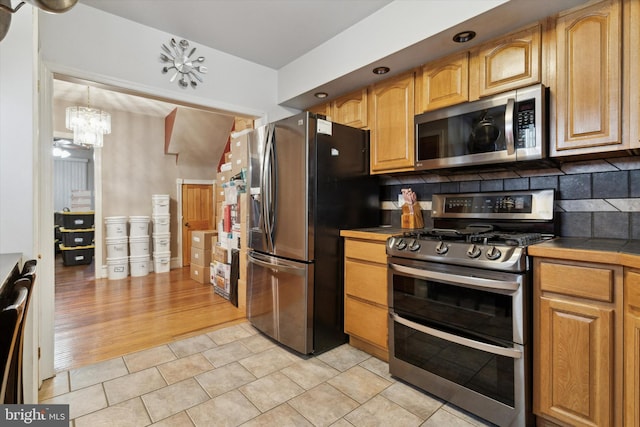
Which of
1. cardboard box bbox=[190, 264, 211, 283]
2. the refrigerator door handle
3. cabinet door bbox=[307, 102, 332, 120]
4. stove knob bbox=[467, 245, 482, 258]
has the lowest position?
cardboard box bbox=[190, 264, 211, 283]

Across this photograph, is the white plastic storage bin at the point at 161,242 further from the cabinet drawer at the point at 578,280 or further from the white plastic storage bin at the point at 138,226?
the cabinet drawer at the point at 578,280

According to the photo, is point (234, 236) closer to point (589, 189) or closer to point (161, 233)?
point (161, 233)

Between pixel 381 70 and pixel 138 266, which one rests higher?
pixel 381 70

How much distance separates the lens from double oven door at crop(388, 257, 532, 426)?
150cm

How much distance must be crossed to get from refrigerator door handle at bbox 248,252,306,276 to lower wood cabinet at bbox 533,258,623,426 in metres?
1.46

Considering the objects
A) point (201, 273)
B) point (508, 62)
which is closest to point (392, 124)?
point (508, 62)

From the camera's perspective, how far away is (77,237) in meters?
5.92

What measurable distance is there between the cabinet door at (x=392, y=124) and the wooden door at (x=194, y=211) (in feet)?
14.9

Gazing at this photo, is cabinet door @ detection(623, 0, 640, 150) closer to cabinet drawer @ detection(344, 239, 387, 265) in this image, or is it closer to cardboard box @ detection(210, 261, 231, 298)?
cabinet drawer @ detection(344, 239, 387, 265)

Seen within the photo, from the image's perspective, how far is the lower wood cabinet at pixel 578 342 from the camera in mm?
1312

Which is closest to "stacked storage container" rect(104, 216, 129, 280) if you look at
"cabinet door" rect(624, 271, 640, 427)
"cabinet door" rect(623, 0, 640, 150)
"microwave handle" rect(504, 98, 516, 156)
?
"microwave handle" rect(504, 98, 516, 156)

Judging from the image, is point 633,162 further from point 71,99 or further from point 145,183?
point 71,99

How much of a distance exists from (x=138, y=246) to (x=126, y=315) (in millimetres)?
2240

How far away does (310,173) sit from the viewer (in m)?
2.29
